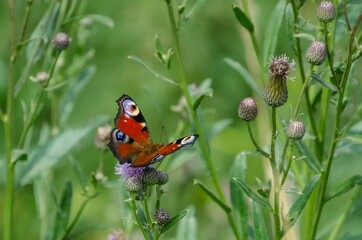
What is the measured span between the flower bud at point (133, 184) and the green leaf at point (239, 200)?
0.52 metres

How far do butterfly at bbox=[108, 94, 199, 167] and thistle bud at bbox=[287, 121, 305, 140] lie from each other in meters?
0.32

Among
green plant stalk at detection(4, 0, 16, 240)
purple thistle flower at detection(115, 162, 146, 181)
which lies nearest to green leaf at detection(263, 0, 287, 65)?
purple thistle flower at detection(115, 162, 146, 181)

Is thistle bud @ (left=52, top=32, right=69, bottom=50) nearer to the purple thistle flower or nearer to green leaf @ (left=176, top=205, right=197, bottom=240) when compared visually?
the purple thistle flower

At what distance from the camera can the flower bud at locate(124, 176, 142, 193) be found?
170cm

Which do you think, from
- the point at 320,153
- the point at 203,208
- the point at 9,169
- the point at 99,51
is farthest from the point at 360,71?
the point at 9,169

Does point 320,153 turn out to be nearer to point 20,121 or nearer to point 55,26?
point 55,26

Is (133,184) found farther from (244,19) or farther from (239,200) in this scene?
(244,19)

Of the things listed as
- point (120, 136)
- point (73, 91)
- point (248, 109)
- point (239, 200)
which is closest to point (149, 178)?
point (120, 136)

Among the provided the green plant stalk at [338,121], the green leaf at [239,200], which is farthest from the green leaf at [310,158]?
the green leaf at [239,200]

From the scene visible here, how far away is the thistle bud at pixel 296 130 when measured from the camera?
1647 millimetres

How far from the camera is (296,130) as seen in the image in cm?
165

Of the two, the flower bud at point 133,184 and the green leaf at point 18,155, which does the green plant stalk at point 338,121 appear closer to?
the flower bud at point 133,184

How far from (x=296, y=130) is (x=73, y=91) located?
1410 millimetres

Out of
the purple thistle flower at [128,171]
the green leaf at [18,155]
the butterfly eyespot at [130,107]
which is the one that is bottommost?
the purple thistle flower at [128,171]
